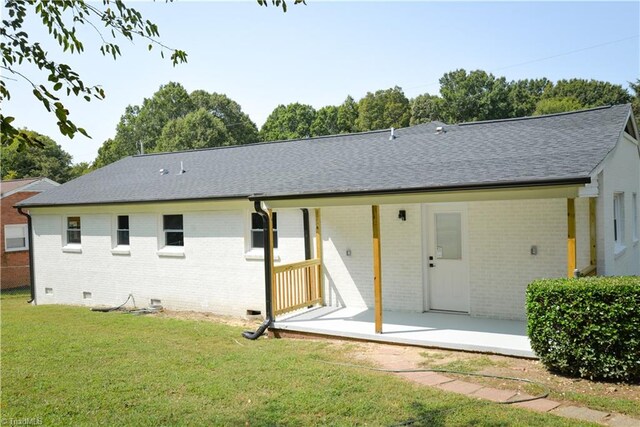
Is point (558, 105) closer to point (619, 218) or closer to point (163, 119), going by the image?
point (163, 119)

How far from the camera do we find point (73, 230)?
17297 mm

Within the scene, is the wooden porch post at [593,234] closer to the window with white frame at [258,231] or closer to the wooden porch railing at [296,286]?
the wooden porch railing at [296,286]

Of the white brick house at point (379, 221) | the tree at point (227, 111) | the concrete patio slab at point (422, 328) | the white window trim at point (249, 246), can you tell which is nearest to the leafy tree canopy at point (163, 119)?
the tree at point (227, 111)

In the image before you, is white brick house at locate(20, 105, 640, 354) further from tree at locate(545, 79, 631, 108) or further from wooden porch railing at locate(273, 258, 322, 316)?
tree at locate(545, 79, 631, 108)

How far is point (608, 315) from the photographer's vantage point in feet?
21.4

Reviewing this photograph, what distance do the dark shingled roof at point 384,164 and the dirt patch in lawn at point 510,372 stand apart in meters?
2.66

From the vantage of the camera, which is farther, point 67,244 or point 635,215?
point 67,244

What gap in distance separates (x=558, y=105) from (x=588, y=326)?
163ft

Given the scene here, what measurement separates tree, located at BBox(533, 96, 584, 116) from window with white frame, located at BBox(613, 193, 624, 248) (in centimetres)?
4213

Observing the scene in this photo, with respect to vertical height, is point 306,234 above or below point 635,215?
below

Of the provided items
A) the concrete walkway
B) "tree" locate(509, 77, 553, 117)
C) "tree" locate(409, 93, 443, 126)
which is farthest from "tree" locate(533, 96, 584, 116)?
the concrete walkway

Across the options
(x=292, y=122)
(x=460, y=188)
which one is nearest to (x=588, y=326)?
(x=460, y=188)

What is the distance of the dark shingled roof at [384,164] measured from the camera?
8453 mm

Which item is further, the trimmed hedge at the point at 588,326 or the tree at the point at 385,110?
the tree at the point at 385,110
